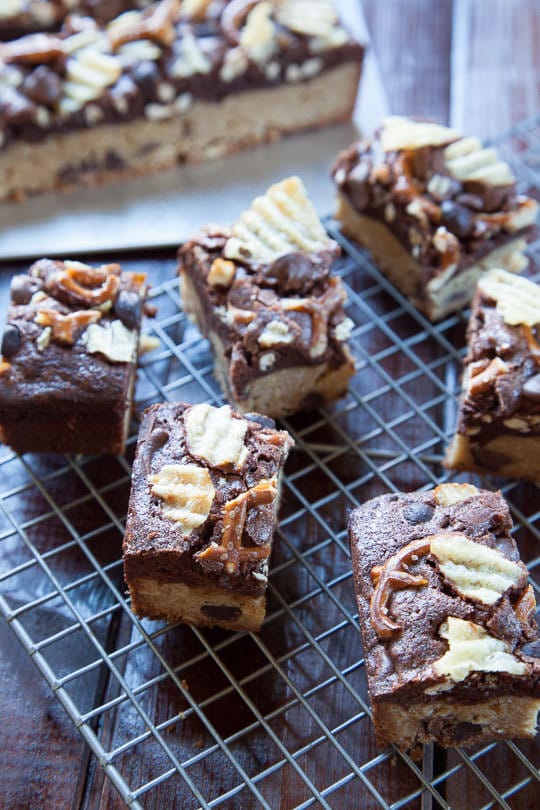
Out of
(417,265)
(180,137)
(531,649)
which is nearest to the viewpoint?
(531,649)

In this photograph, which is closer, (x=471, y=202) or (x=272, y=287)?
(x=272, y=287)

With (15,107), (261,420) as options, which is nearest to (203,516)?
(261,420)

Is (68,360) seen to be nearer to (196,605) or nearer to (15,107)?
(196,605)

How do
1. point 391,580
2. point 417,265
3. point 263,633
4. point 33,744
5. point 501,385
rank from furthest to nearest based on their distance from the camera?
point 417,265
point 501,385
point 263,633
point 33,744
point 391,580

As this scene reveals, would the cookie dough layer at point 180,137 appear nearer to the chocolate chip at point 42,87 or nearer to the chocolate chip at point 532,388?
the chocolate chip at point 42,87

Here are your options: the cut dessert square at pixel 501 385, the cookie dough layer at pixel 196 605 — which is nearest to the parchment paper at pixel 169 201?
the cut dessert square at pixel 501 385

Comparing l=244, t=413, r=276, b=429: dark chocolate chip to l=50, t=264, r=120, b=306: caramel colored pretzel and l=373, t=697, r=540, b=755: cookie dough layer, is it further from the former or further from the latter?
l=373, t=697, r=540, b=755: cookie dough layer

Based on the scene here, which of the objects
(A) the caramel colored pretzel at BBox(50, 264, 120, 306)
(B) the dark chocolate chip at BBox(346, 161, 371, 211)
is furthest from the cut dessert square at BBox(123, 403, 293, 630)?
(B) the dark chocolate chip at BBox(346, 161, 371, 211)

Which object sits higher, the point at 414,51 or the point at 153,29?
the point at 153,29
